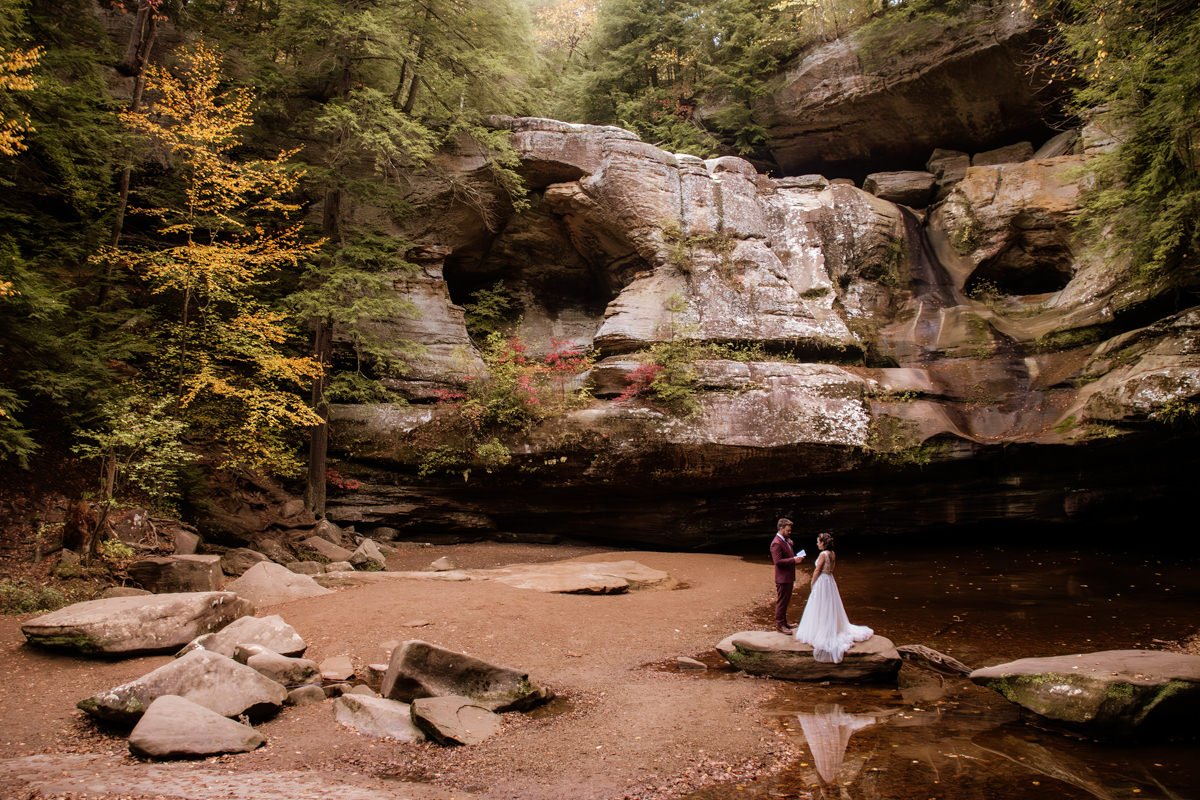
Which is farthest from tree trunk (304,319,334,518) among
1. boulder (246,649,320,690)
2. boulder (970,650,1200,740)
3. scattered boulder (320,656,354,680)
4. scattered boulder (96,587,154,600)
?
boulder (970,650,1200,740)

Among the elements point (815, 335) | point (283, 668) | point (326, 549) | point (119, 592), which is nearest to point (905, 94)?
point (815, 335)

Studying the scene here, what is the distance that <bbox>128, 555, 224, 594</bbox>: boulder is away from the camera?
7.85 m

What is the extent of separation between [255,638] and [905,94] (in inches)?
901

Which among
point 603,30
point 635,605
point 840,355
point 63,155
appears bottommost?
point 635,605

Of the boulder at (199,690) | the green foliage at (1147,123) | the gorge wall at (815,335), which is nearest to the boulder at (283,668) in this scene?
the boulder at (199,690)

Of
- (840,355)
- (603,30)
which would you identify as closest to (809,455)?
(840,355)

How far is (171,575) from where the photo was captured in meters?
7.87

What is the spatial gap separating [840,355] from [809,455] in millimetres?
4028

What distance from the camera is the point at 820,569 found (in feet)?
20.5

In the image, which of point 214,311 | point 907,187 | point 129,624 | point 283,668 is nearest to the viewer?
point 283,668

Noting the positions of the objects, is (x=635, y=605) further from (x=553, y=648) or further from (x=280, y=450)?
(x=280, y=450)

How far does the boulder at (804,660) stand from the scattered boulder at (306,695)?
13.6 ft

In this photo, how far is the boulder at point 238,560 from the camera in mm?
Answer: 9498

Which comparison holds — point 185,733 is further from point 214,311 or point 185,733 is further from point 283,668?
point 214,311
